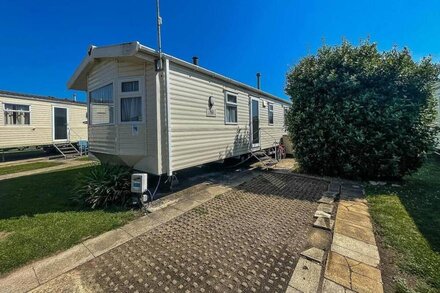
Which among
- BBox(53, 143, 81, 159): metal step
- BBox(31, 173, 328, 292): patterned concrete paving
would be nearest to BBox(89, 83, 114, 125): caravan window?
BBox(31, 173, 328, 292): patterned concrete paving

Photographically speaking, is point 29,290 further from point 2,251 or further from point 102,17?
point 102,17

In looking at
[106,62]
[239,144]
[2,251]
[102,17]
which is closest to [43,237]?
[2,251]

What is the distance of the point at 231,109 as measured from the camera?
8.37 metres

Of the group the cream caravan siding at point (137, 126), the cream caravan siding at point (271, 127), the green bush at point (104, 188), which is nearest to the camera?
the green bush at point (104, 188)

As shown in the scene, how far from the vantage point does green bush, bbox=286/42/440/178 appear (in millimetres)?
6379

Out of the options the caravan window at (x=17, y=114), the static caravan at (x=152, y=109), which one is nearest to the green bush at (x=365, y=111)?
the static caravan at (x=152, y=109)

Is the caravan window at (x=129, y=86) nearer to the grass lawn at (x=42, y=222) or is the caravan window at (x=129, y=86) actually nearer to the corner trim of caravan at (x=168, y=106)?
the corner trim of caravan at (x=168, y=106)

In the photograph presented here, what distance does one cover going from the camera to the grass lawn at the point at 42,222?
3045mm

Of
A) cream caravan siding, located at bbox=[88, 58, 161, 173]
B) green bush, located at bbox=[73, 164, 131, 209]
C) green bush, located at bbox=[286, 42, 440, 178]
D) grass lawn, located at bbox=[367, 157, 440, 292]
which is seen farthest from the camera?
green bush, located at bbox=[286, 42, 440, 178]

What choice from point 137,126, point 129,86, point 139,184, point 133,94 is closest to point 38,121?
point 129,86

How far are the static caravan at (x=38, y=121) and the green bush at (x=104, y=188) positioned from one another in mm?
10405

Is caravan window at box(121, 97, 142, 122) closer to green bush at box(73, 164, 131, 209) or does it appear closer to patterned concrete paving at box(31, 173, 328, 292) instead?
green bush at box(73, 164, 131, 209)

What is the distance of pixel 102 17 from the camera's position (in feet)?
45.4

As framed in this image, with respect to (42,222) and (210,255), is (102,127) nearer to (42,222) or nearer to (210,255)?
(42,222)
